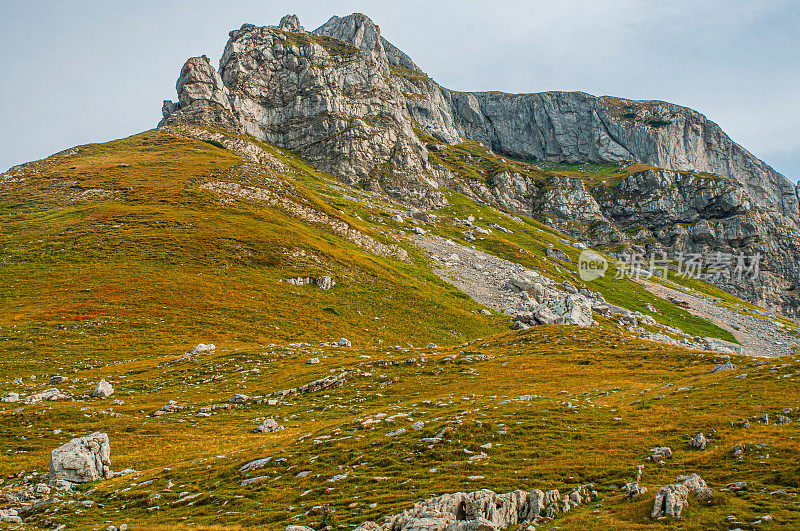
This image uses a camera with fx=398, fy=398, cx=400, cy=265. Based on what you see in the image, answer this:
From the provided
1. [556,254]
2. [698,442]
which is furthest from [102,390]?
[556,254]

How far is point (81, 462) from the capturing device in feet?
60.9

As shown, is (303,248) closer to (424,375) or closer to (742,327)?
(424,375)

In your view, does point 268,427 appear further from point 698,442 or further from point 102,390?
point 698,442

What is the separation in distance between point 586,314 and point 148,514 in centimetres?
5727

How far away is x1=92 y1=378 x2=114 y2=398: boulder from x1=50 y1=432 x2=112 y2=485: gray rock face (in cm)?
1345

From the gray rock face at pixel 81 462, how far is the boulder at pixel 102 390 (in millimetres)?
13449

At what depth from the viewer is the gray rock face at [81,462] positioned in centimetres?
1812

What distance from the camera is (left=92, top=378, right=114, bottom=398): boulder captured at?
102 ft

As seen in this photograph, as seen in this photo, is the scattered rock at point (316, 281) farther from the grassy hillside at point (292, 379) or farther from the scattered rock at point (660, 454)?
the scattered rock at point (660, 454)

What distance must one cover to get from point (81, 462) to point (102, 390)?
15348mm

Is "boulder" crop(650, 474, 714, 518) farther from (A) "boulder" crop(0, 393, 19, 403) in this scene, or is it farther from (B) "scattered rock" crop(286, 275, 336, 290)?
(B) "scattered rock" crop(286, 275, 336, 290)

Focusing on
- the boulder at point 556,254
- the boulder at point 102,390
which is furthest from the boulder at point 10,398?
the boulder at point 556,254

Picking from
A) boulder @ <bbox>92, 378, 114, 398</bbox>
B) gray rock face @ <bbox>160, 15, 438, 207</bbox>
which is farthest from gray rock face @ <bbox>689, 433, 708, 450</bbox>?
gray rock face @ <bbox>160, 15, 438, 207</bbox>

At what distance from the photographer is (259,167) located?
382ft
